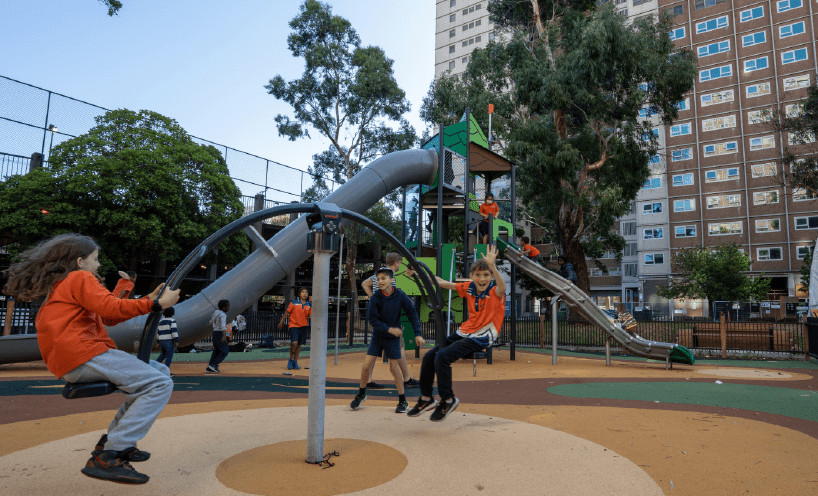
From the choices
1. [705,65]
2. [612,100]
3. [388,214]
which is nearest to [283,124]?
[388,214]

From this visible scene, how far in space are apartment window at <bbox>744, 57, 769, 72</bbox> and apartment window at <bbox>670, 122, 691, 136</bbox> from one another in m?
7.38

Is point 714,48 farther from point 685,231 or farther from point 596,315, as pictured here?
point 596,315

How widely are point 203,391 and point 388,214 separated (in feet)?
89.8

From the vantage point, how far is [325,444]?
4281 millimetres

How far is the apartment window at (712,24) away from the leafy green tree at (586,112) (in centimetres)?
3591

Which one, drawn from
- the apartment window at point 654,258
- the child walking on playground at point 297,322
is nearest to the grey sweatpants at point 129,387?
the child walking on playground at point 297,322

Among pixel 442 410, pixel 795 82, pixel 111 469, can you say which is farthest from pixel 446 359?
pixel 795 82

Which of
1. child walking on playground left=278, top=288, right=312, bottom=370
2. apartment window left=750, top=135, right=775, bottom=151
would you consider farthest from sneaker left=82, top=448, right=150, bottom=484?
apartment window left=750, top=135, right=775, bottom=151

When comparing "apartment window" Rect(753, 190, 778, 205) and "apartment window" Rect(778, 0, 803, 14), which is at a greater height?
"apartment window" Rect(778, 0, 803, 14)

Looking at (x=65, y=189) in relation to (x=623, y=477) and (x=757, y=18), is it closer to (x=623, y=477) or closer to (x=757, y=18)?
(x=623, y=477)

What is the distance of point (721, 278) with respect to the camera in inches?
1655

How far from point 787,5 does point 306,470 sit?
6368 centimetres

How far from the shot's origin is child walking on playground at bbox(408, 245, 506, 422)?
4953 mm

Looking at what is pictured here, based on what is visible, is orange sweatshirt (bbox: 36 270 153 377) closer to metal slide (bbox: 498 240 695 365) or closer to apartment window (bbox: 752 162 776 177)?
metal slide (bbox: 498 240 695 365)
